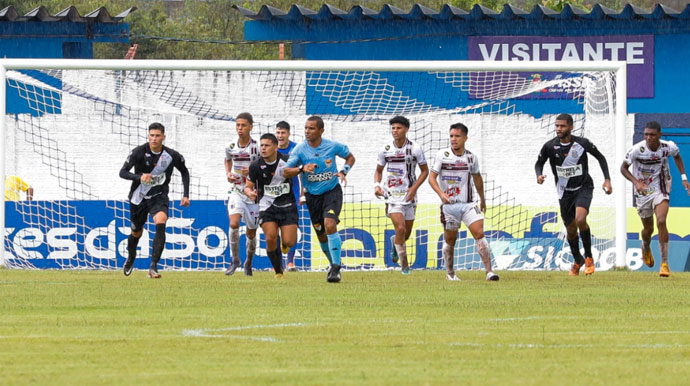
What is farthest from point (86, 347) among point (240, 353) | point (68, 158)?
point (68, 158)

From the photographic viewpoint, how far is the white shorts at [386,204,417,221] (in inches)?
692

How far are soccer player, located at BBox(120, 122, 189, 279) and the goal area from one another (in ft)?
9.78

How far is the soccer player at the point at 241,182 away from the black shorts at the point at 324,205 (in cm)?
171

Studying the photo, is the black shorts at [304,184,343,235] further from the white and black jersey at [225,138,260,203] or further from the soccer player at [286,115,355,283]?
the white and black jersey at [225,138,260,203]

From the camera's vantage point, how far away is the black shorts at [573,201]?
1694cm

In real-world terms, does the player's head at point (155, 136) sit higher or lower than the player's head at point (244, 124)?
lower

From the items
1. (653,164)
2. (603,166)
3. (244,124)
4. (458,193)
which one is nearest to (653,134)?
(653,164)

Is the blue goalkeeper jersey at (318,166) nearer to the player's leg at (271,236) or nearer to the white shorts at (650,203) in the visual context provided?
the player's leg at (271,236)

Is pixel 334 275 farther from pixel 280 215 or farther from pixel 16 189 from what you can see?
pixel 16 189

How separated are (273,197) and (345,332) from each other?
20.4ft

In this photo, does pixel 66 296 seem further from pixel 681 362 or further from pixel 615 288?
pixel 681 362

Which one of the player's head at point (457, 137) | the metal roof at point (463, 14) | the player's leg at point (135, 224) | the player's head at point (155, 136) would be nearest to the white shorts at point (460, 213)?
the player's head at point (457, 137)

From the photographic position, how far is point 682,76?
2911cm

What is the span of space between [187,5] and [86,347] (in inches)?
2731
